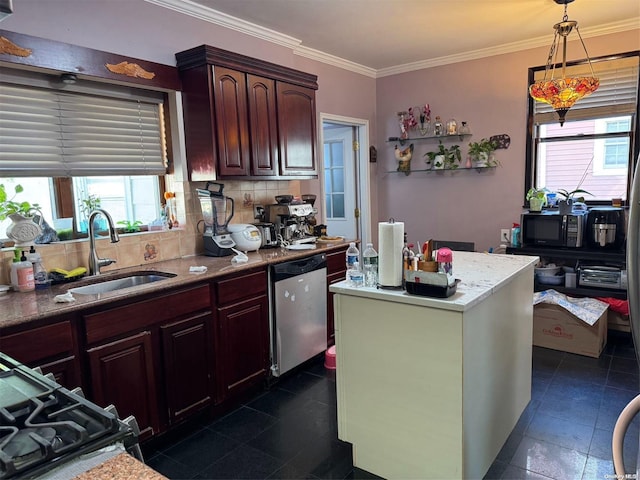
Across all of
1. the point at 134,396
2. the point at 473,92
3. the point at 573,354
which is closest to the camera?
the point at 134,396

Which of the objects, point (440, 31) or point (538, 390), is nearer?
point (538, 390)

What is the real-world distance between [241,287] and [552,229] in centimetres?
276

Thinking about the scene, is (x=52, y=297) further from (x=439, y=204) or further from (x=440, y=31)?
(x=439, y=204)

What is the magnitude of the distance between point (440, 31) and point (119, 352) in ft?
11.5

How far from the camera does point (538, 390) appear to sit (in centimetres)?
291

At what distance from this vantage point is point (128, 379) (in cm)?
219

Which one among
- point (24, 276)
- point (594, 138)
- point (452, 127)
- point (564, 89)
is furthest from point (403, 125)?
point (24, 276)

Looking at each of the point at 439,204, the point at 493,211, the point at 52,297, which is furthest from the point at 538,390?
the point at 52,297

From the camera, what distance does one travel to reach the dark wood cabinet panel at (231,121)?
117 inches

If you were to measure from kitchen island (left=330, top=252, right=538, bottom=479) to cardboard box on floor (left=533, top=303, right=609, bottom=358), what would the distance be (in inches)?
59.7

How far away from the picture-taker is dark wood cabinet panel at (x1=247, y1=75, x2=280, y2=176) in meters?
3.22

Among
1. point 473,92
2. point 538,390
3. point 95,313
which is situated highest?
point 473,92

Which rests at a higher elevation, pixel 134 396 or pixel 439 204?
pixel 439 204

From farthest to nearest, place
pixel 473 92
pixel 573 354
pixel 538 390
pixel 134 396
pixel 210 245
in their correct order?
pixel 473 92 → pixel 573 354 → pixel 210 245 → pixel 538 390 → pixel 134 396
